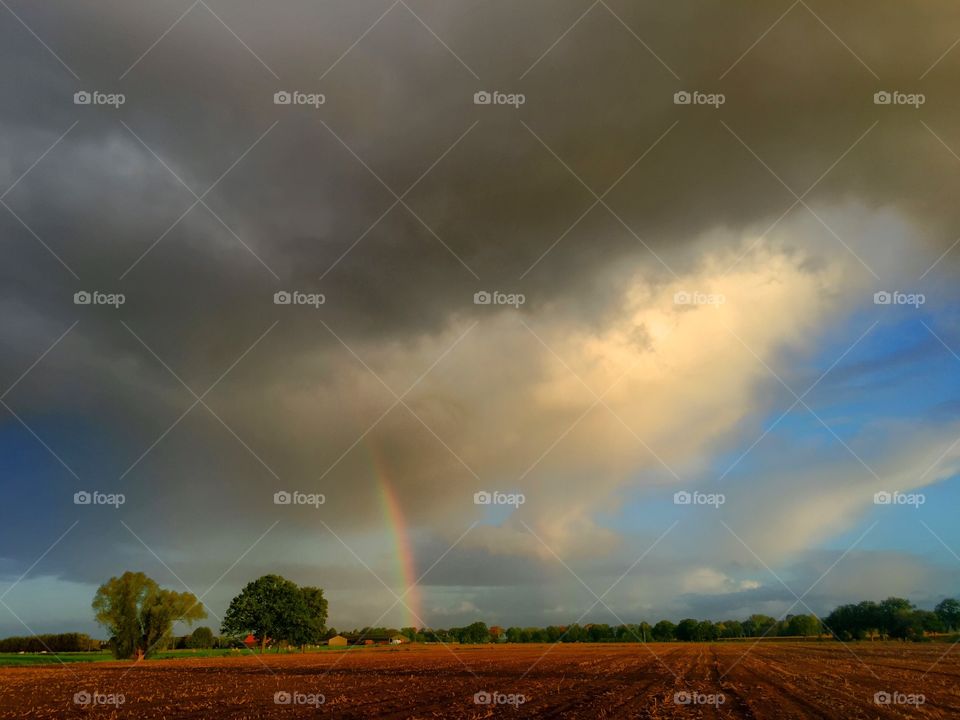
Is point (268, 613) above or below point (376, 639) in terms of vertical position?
above

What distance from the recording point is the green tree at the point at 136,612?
291 feet

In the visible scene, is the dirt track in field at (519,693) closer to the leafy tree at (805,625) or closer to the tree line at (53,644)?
the tree line at (53,644)

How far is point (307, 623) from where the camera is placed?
116812 millimetres

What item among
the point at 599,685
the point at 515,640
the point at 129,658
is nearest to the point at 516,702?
the point at 599,685

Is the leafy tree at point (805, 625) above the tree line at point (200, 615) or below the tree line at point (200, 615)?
below

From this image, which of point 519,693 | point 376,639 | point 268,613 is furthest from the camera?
point 376,639

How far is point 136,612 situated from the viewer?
295ft

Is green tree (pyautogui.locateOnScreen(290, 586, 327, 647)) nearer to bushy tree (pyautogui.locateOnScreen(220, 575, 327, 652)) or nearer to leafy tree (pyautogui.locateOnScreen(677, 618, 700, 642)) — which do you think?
bushy tree (pyautogui.locateOnScreen(220, 575, 327, 652))

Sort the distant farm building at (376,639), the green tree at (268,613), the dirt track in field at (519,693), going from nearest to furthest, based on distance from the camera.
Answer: the dirt track in field at (519,693)
the green tree at (268,613)
the distant farm building at (376,639)

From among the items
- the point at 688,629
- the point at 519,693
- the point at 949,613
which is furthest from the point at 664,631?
the point at 519,693

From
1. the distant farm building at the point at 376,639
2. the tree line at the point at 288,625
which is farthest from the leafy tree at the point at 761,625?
the distant farm building at the point at 376,639

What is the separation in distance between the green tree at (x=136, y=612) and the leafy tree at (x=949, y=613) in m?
126

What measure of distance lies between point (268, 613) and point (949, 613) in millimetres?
119795

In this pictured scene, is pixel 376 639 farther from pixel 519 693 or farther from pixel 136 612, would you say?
pixel 519 693
